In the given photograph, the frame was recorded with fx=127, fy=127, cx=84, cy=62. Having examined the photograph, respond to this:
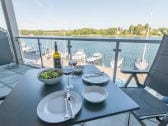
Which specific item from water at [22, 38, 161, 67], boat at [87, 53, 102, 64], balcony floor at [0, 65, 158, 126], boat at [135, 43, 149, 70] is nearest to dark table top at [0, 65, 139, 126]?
balcony floor at [0, 65, 158, 126]

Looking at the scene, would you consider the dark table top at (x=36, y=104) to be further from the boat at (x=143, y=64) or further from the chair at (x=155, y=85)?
the boat at (x=143, y=64)

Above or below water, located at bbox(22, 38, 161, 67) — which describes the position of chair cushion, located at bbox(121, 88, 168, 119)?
below

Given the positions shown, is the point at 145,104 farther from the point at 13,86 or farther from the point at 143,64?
the point at 13,86

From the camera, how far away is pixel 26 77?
131 centimetres

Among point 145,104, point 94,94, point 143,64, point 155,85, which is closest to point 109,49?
point 143,64

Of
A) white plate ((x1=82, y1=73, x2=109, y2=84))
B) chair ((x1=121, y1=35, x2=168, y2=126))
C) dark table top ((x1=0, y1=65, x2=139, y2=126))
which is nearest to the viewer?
dark table top ((x1=0, y1=65, x2=139, y2=126))

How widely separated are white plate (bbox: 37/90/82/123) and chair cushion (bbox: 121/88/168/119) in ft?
2.12

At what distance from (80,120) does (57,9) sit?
27.0 ft

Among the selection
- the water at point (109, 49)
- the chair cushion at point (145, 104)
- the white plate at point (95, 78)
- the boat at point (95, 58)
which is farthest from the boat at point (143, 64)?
the white plate at point (95, 78)

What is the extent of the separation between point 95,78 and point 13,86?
7.45 feet

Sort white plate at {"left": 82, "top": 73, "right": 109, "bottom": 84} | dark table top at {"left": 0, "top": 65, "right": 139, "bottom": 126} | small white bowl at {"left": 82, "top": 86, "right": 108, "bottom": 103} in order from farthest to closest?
white plate at {"left": 82, "top": 73, "right": 109, "bottom": 84} → small white bowl at {"left": 82, "top": 86, "right": 108, "bottom": 103} → dark table top at {"left": 0, "top": 65, "right": 139, "bottom": 126}

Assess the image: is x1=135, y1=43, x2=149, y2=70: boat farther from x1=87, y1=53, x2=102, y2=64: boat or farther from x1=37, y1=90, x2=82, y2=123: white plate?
x1=37, y1=90, x2=82, y2=123: white plate

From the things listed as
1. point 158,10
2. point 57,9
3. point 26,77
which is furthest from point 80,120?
point 57,9

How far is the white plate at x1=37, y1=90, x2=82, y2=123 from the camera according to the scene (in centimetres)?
72
